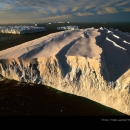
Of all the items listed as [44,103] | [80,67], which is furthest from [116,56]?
[44,103]

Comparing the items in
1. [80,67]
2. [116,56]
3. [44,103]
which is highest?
[116,56]

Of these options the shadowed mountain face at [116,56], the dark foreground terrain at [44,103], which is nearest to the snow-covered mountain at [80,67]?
the shadowed mountain face at [116,56]

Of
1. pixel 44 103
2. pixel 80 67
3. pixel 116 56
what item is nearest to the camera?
pixel 44 103

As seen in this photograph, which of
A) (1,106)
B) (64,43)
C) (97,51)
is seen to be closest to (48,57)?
(64,43)

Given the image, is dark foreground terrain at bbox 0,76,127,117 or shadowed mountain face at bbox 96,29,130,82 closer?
dark foreground terrain at bbox 0,76,127,117

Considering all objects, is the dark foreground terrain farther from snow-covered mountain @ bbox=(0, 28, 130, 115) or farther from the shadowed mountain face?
the shadowed mountain face

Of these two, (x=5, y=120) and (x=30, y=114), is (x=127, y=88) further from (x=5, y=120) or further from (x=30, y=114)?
(x=5, y=120)

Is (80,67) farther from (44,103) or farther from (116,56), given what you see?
(44,103)

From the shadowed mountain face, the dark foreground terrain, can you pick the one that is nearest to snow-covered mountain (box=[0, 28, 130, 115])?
the shadowed mountain face
